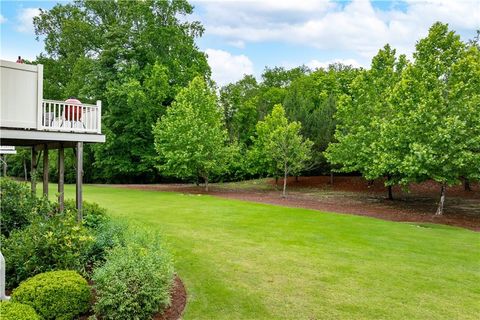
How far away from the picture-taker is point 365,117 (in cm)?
2512

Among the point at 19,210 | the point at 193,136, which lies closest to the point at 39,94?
the point at 19,210

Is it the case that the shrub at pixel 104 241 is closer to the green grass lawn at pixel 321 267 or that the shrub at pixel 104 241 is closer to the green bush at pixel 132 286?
the green bush at pixel 132 286

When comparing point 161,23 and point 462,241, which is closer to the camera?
point 462,241

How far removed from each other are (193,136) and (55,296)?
21.4 metres

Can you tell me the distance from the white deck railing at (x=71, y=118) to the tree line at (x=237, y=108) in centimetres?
1353

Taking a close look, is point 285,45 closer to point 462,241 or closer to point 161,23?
point 462,241

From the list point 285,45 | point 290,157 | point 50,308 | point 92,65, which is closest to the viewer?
point 50,308

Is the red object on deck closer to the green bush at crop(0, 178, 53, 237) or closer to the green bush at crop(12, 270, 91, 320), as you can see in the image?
A: the green bush at crop(0, 178, 53, 237)

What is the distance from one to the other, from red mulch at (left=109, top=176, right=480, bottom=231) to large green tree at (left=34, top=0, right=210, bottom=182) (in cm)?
1199

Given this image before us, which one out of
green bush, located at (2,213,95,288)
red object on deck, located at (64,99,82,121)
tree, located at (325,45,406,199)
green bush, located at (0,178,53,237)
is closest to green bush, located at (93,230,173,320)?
green bush, located at (2,213,95,288)

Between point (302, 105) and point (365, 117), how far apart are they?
35.5 ft

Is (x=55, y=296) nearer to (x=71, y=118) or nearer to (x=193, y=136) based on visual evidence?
(x=71, y=118)

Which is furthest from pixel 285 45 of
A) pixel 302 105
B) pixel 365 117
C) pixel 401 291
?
pixel 302 105

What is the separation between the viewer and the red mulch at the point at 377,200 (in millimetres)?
18797
